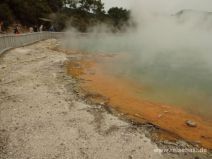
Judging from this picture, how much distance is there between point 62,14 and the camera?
3997cm

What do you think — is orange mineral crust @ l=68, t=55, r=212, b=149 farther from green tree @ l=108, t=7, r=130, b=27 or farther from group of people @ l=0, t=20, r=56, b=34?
green tree @ l=108, t=7, r=130, b=27

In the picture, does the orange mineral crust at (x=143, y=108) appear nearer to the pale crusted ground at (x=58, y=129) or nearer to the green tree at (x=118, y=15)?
the pale crusted ground at (x=58, y=129)

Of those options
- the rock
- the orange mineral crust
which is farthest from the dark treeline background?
the rock

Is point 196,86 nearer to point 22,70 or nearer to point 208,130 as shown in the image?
point 208,130

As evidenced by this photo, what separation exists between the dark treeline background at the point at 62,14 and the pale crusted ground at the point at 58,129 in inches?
735

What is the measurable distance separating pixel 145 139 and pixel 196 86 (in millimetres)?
6005

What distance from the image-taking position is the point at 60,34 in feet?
105

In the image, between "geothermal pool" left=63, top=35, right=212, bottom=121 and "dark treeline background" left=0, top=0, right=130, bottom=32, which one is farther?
"dark treeline background" left=0, top=0, right=130, bottom=32

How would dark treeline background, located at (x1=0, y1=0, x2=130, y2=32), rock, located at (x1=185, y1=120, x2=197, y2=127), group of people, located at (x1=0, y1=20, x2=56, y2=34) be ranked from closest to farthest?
rock, located at (x1=185, y1=120, x2=197, y2=127)
group of people, located at (x1=0, y1=20, x2=56, y2=34)
dark treeline background, located at (x1=0, y1=0, x2=130, y2=32)

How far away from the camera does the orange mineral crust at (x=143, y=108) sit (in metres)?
7.12

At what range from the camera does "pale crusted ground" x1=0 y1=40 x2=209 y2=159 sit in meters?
5.72

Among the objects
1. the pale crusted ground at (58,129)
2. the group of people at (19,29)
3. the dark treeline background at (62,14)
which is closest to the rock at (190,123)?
the pale crusted ground at (58,129)

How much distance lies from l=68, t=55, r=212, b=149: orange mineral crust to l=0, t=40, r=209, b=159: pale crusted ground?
2.84 feet

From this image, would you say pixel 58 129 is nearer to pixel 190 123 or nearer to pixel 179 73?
pixel 190 123
